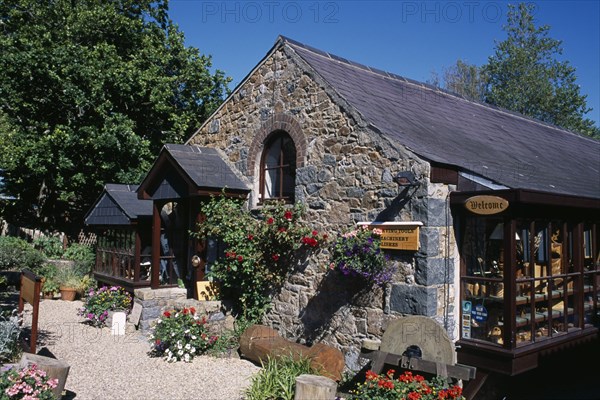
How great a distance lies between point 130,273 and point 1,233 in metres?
11.7

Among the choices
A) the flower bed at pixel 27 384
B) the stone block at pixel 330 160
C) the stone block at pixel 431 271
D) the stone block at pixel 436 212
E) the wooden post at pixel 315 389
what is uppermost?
the stone block at pixel 330 160

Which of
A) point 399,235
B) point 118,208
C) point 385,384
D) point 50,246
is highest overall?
point 118,208

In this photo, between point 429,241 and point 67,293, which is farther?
point 67,293

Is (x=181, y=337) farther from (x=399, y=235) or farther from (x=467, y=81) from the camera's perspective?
(x=467, y=81)

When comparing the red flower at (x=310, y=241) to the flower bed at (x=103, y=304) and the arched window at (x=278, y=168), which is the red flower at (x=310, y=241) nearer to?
the arched window at (x=278, y=168)

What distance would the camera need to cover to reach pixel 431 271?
6.60 meters

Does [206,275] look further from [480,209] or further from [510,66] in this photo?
[510,66]

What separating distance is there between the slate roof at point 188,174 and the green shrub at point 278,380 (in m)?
3.80

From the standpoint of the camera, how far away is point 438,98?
12.2 metres

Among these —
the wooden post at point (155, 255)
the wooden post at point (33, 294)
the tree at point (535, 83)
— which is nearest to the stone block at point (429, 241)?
the wooden post at point (33, 294)

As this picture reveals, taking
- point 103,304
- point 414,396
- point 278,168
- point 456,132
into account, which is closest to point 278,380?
point 414,396

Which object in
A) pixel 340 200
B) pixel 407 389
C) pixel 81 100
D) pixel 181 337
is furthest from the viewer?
pixel 81 100

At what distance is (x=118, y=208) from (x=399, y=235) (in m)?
7.66

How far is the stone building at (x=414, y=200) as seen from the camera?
262 inches
